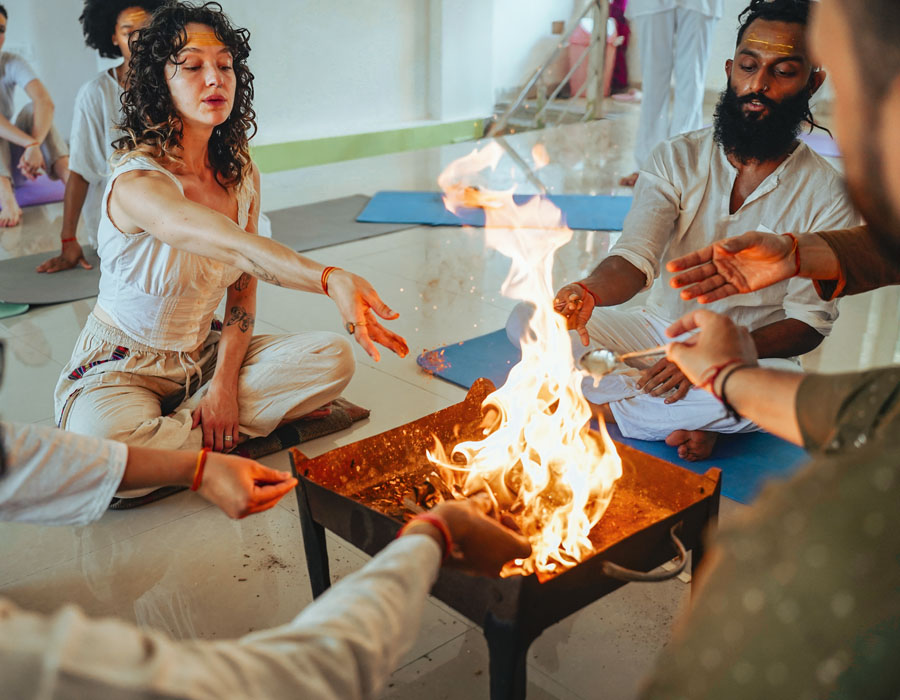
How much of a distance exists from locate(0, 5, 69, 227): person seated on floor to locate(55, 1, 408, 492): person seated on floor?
3994 mm

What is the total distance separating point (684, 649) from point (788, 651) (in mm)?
105

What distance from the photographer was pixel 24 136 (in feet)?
21.2

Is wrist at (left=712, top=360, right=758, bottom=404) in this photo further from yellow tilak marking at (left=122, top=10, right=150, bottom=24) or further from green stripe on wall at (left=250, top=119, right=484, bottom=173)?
green stripe on wall at (left=250, top=119, right=484, bottom=173)

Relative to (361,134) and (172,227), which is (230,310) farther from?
(361,134)

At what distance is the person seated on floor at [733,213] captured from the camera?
294 cm

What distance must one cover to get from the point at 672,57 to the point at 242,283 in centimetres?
481

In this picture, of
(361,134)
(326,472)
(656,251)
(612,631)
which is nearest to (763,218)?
(656,251)

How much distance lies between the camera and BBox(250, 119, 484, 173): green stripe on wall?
8.86 meters

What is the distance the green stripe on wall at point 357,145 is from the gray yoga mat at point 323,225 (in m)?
2.00

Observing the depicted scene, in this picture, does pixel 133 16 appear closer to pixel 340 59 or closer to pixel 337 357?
pixel 337 357

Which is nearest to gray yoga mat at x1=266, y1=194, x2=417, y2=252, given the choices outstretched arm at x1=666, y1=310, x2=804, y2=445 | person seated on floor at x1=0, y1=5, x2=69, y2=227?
person seated on floor at x1=0, y1=5, x2=69, y2=227

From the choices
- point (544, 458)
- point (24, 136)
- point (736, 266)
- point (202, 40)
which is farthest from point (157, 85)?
point (24, 136)

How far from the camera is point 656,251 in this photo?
124 inches

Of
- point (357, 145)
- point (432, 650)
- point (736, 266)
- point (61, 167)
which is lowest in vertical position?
point (357, 145)
